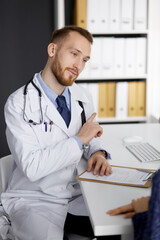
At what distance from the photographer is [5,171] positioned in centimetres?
157

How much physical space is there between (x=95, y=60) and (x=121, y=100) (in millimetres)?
425

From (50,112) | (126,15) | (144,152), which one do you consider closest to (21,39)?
(126,15)

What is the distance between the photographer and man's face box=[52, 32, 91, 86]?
1.58 m

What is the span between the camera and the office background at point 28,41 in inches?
117

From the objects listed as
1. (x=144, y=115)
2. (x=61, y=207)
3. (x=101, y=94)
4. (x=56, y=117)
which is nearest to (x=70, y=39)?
(x=56, y=117)

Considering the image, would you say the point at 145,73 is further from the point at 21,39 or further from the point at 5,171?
the point at 5,171

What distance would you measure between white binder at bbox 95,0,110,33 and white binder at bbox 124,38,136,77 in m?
0.22

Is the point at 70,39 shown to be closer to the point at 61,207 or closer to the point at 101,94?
the point at 61,207

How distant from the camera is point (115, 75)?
2.87 meters

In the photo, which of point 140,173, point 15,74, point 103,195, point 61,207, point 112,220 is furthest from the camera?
point 15,74

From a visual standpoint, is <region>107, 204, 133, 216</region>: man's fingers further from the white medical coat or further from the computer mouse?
the computer mouse

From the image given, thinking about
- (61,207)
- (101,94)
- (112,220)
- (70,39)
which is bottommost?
(61,207)

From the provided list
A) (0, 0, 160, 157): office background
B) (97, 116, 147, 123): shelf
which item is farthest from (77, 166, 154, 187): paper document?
(0, 0, 160, 157): office background

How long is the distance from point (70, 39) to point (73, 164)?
1.99 feet
